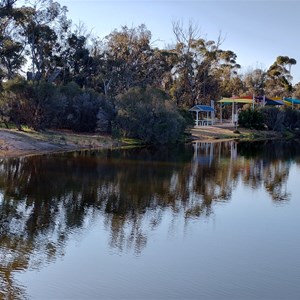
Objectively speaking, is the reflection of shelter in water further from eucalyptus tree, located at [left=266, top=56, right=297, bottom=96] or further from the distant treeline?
eucalyptus tree, located at [left=266, top=56, right=297, bottom=96]

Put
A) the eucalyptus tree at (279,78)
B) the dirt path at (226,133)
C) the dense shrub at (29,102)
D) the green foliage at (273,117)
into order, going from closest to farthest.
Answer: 1. the dense shrub at (29,102)
2. the dirt path at (226,133)
3. the green foliage at (273,117)
4. the eucalyptus tree at (279,78)

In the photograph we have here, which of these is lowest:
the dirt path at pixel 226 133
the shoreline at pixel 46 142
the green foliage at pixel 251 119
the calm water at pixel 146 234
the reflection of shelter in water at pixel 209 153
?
the calm water at pixel 146 234

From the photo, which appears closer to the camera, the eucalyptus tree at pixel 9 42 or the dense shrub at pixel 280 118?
the eucalyptus tree at pixel 9 42

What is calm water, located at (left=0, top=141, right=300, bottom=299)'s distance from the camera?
1023cm

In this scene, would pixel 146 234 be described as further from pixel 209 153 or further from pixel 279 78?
pixel 279 78

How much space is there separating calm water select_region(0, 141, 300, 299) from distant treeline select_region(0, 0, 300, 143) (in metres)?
14.6

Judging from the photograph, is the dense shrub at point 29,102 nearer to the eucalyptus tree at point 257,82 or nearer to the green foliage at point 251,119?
the green foliage at point 251,119

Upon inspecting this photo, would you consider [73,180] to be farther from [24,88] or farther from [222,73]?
[222,73]

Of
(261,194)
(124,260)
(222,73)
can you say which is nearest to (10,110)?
(261,194)

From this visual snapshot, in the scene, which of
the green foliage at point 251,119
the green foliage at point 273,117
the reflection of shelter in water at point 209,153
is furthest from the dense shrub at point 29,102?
the green foliage at point 273,117

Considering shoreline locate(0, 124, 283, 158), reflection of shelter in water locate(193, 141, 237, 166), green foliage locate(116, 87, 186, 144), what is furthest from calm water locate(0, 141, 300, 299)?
green foliage locate(116, 87, 186, 144)

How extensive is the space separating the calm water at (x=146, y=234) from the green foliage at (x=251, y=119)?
1384 inches

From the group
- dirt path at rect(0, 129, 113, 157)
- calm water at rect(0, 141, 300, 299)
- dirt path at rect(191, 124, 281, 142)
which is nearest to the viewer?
calm water at rect(0, 141, 300, 299)

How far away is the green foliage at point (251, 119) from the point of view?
61.4 m
